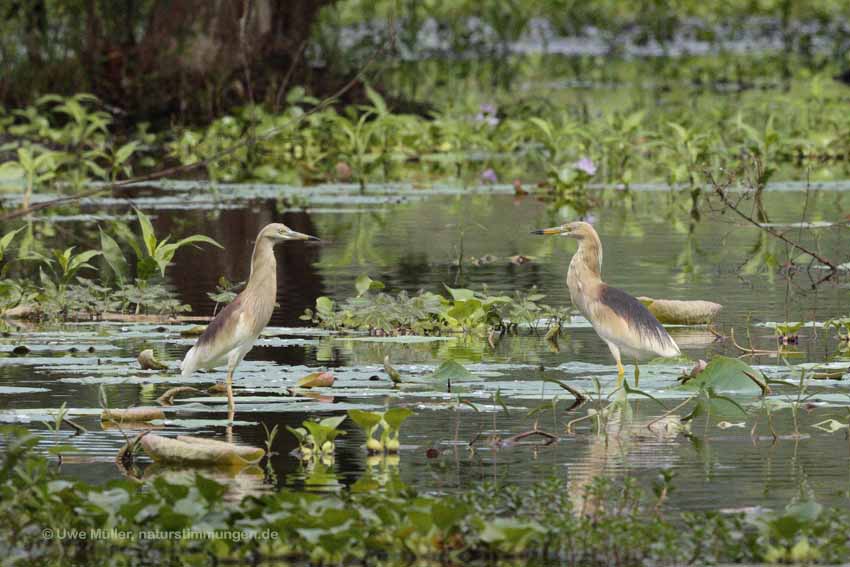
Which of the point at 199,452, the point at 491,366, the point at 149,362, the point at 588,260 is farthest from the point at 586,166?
the point at 199,452

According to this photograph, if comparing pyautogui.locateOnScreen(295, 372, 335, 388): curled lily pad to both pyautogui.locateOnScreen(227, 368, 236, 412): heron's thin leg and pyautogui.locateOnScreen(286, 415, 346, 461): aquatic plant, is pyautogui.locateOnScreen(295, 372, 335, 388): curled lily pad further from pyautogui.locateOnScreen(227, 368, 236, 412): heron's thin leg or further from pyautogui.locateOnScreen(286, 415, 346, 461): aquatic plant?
pyautogui.locateOnScreen(286, 415, 346, 461): aquatic plant

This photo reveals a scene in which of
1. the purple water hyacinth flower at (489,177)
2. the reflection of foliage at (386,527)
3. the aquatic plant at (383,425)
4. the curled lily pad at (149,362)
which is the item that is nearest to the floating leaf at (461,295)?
the curled lily pad at (149,362)

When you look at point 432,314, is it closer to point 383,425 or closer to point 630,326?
point 630,326

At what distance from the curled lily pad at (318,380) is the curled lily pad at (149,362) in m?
0.85

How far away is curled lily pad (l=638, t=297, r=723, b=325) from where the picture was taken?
34.5 feet

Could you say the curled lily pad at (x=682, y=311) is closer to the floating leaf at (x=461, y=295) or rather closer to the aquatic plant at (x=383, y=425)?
the floating leaf at (x=461, y=295)

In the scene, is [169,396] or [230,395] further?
[169,396]

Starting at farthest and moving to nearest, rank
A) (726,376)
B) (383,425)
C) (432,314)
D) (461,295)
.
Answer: (432,314)
(461,295)
(726,376)
(383,425)

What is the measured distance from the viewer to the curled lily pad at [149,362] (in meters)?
9.09

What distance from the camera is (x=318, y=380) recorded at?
8531 mm

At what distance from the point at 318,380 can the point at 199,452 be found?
4.93 ft

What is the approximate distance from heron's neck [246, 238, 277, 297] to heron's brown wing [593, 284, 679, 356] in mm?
1453

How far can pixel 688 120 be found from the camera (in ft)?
74.4

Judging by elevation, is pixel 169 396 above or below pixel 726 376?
below
